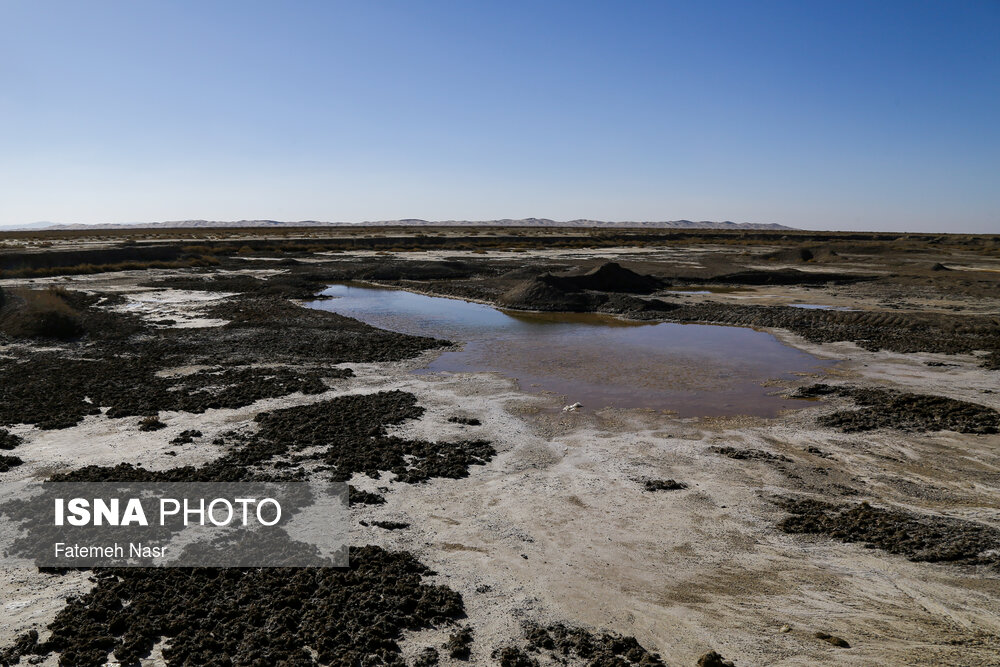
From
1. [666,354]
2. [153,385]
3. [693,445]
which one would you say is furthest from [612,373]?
[153,385]

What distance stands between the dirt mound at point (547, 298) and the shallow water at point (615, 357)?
2.71 ft

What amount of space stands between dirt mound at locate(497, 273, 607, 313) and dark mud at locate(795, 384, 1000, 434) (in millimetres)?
15299

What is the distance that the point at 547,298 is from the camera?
28734mm

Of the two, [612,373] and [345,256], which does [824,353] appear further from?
[345,256]

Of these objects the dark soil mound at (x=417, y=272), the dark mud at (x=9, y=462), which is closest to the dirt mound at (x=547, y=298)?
the dark soil mound at (x=417, y=272)

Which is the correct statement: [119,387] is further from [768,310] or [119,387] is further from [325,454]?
[768,310]

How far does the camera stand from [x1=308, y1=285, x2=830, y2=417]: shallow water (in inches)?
571

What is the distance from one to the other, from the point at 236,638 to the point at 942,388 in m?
16.0

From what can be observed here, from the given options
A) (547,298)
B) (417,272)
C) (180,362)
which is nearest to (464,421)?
(180,362)

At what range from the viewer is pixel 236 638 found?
5820mm

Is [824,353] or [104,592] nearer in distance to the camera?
[104,592]

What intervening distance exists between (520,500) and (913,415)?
9118mm

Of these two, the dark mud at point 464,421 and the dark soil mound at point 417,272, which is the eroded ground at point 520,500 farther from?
the dark soil mound at point 417,272

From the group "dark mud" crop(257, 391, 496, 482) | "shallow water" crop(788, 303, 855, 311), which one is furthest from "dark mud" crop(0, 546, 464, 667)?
"shallow water" crop(788, 303, 855, 311)
